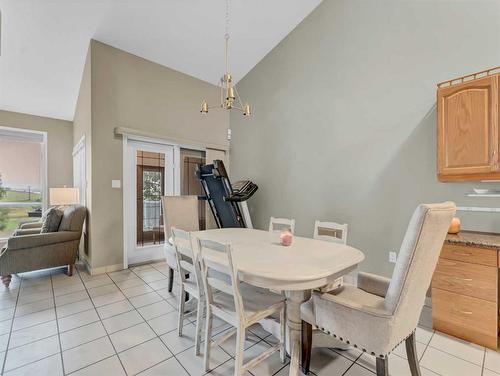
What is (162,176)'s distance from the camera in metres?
4.09

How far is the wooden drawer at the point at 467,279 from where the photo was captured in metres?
1.79

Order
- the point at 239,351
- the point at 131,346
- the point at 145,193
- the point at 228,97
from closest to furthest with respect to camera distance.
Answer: the point at 239,351 < the point at 131,346 < the point at 228,97 < the point at 145,193

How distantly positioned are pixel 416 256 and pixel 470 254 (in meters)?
1.24

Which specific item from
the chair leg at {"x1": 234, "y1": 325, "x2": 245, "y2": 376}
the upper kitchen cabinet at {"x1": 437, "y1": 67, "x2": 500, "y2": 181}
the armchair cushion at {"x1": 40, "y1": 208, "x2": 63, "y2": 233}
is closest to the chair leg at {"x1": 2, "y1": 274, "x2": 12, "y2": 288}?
the armchair cushion at {"x1": 40, "y1": 208, "x2": 63, "y2": 233}

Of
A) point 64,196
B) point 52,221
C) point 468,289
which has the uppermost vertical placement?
point 64,196

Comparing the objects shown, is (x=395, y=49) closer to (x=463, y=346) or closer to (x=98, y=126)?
(x=463, y=346)

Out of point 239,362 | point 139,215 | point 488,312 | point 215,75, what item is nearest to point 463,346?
point 488,312

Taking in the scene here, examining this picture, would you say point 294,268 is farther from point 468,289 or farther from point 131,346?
point 468,289

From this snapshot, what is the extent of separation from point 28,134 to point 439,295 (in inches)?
275

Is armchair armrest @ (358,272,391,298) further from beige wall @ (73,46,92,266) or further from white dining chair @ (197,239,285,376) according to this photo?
beige wall @ (73,46,92,266)

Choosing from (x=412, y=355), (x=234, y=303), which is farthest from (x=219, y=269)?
(x=412, y=355)

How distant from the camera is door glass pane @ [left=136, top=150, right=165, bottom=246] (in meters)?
3.85

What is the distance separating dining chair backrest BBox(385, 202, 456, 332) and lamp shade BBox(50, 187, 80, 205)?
464 cm

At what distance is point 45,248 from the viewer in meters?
3.09
